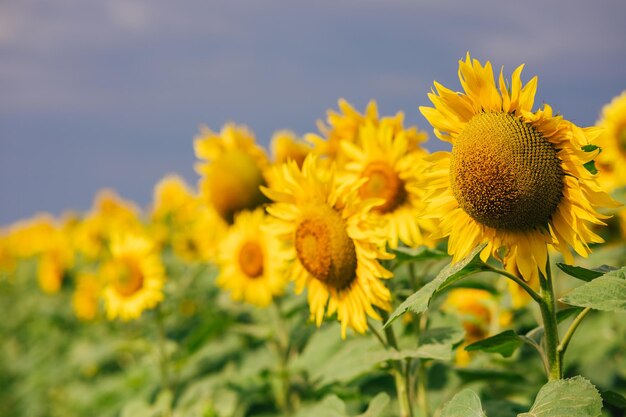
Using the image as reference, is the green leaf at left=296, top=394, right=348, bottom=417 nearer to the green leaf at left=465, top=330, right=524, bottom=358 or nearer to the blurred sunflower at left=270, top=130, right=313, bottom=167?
the green leaf at left=465, top=330, right=524, bottom=358

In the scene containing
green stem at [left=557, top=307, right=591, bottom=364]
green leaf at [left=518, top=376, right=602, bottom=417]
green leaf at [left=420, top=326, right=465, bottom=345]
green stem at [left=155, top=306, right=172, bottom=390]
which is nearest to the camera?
green leaf at [left=518, top=376, right=602, bottom=417]

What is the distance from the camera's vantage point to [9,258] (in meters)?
11.0

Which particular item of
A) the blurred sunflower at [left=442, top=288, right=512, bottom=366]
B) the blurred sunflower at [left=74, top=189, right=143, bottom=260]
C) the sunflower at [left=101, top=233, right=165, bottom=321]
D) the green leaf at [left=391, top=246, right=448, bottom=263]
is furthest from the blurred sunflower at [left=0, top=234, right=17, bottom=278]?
the green leaf at [left=391, top=246, right=448, bottom=263]

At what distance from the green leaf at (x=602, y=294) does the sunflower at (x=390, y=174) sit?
103cm

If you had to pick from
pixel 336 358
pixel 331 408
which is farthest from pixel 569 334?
pixel 336 358

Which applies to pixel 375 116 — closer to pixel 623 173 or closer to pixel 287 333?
pixel 287 333

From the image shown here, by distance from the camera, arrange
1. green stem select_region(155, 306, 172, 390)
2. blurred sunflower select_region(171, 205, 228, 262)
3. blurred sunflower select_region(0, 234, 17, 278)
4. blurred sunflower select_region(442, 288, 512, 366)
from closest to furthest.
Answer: blurred sunflower select_region(442, 288, 512, 366) < green stem select_region(155, 306, 172, 390) < blurred sunflower select_region(171, 205, 228, 262) < blurred sunflower select_region(0, 234, 17, 278)

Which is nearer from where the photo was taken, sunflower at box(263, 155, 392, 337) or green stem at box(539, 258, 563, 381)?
green stem at box(539, 258, 563, 381)

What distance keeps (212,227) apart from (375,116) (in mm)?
1750

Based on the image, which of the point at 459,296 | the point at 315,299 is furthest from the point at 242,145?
the point at 315,299

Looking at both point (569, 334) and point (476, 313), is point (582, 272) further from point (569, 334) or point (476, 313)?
point (476, 313)

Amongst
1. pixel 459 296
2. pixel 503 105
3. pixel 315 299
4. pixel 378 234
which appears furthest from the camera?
pixel 459 296

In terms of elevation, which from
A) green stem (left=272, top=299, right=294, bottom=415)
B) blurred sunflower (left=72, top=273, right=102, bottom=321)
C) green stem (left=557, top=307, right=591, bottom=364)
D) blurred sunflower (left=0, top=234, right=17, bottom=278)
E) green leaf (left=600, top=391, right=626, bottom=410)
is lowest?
green leaf (left=600, top=391, right=626, bottom=410)

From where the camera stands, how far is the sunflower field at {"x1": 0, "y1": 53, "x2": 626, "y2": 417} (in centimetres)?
168
